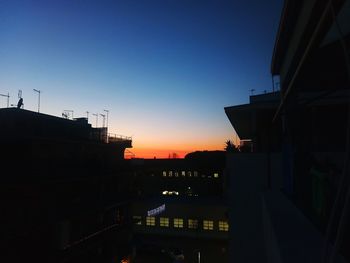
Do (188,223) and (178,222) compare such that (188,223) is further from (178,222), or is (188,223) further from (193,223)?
(178,222)

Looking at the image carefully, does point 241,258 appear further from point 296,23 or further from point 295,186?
point 296,23

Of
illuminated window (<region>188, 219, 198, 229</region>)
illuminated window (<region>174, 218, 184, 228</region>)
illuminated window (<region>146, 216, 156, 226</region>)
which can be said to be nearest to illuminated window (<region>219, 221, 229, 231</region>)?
illuminated window (<region>188, 219, 198, 229</region>)

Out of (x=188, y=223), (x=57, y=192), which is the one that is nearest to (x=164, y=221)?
(x=188, y=223)

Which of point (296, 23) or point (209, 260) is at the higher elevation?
point (296, 23)

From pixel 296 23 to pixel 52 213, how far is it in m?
16.5

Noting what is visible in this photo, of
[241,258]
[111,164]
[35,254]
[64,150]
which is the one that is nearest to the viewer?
[241,258]

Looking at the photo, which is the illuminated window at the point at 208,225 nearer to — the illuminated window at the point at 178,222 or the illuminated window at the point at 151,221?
the illuminated window at the point at 178,222

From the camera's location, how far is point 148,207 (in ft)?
103

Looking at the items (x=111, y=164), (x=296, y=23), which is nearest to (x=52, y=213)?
(x=111, y=164)

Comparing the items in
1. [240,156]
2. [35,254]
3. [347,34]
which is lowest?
[35,254]

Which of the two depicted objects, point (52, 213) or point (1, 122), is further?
point (1, 122)

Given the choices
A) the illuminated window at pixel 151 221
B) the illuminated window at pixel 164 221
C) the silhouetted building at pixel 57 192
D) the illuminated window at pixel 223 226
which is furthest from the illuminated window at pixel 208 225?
the silhouetted building at pixel 57 192

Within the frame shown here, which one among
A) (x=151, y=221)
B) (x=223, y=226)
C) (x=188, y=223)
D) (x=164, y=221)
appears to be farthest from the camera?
(x=151, y=221)

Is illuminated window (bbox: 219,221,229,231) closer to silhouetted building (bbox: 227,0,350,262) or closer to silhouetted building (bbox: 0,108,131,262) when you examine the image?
silhouetted building (bbox: 0,108,131,262)
